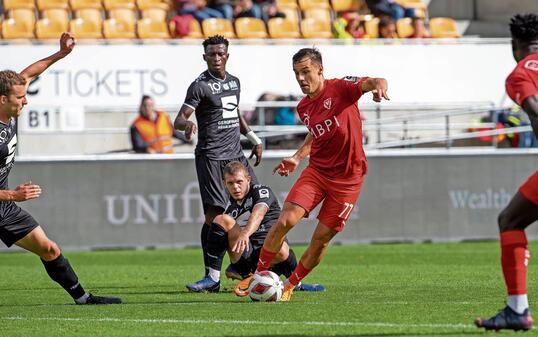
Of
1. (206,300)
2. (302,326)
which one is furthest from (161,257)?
(302,326)

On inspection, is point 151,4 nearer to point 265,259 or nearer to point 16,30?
point 16,30

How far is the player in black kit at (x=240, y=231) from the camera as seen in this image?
1108 cm

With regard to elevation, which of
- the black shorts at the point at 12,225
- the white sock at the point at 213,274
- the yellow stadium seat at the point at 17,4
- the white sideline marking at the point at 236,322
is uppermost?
the yellow stadium seat at the point at 17,4

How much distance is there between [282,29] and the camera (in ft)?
82.0

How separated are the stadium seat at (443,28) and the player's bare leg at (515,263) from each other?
1882cm

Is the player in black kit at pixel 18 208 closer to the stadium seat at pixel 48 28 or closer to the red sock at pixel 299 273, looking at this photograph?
the red sock at pixel 299 273

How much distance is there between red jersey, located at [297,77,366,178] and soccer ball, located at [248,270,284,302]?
3.36ft

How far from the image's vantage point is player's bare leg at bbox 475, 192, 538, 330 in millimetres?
7348

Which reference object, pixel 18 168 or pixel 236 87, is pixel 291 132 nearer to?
pixel 18 168

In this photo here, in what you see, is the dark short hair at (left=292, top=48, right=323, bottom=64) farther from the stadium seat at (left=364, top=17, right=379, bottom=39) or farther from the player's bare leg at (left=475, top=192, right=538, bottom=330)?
the stadium seat at (left=364, top=17, right=379, bottom=39)

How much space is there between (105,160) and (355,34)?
8395mm

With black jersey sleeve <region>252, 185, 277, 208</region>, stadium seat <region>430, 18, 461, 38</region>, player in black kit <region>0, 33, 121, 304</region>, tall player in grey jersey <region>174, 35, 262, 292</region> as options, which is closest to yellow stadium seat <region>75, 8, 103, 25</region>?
stadium seat <region>430, 18, 461, 38</region>

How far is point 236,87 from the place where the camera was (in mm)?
12219

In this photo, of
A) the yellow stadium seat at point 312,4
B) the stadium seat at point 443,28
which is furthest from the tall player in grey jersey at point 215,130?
the stadium seat at point 443,28
